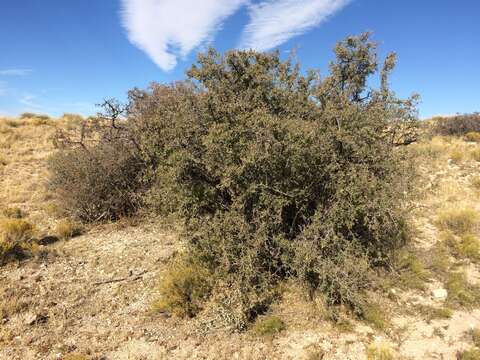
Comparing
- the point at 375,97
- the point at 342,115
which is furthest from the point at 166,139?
the point at 375,97

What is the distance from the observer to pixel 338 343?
17.3ft

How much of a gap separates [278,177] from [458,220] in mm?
5836

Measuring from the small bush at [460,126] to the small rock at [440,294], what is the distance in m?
19.4

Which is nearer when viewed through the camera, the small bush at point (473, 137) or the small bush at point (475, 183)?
the small bush at point (475, 183)

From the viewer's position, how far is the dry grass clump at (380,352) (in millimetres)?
4875

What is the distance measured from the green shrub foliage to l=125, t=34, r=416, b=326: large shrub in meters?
0.02

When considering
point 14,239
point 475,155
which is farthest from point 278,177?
point 475,155

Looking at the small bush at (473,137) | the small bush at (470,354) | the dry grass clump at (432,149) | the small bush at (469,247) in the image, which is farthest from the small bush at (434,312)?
the small bush at (473,137)

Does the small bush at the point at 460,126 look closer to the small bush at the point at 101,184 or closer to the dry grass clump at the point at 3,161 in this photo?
the small bush at the point at 101,184

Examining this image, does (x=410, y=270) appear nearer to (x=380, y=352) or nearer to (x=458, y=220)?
(x=380, y=352)

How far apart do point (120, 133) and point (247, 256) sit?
6.91m

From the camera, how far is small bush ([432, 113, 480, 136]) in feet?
75.2

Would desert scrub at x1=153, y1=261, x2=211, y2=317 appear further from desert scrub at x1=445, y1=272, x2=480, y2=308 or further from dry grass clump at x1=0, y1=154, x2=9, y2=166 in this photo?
dry grass clump at x1=0, y1=154, x2=9, y2=166

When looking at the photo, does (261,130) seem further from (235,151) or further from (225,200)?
(225,200)
